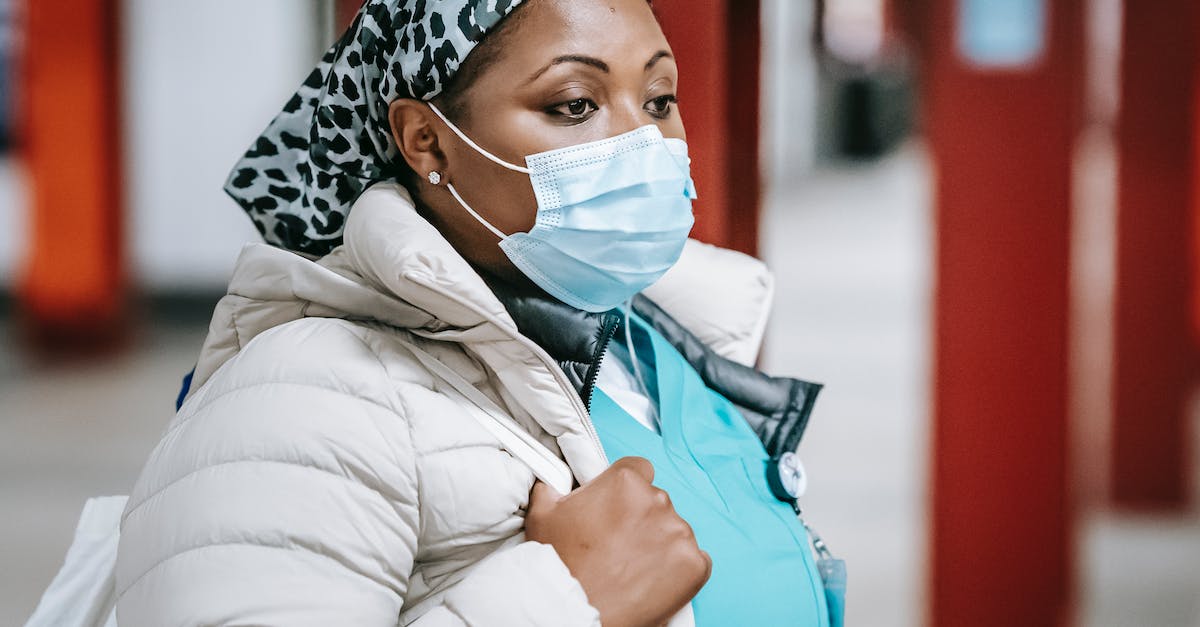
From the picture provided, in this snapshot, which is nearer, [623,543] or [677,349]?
[623,543]

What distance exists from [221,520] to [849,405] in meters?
5.44

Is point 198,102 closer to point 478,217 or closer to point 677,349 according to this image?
point 677,349

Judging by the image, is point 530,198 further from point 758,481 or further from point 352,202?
point 758,481

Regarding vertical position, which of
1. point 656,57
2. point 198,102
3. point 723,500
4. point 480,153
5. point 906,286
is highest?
point 198,102

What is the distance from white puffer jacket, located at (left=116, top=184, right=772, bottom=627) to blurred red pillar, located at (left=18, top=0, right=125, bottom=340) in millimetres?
7003

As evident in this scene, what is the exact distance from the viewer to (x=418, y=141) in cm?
134

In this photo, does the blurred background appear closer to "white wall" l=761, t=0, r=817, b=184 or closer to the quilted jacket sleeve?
the quilted jacket sleeve

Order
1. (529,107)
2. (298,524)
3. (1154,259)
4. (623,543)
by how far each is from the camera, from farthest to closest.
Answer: (1154,259) → (529,107) → (623,543) → (298,524)

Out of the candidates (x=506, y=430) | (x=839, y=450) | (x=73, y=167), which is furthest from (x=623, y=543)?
(x=73, y=167)

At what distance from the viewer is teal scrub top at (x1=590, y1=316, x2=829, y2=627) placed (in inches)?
49.1

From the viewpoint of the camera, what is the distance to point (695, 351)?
1614mm

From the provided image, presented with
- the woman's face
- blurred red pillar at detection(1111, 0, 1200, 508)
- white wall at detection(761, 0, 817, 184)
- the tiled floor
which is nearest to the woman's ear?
the woman's face

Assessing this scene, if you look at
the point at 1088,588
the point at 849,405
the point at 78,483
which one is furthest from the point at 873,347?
the point at 78,483

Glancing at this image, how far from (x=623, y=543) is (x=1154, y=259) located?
15.6 ft
